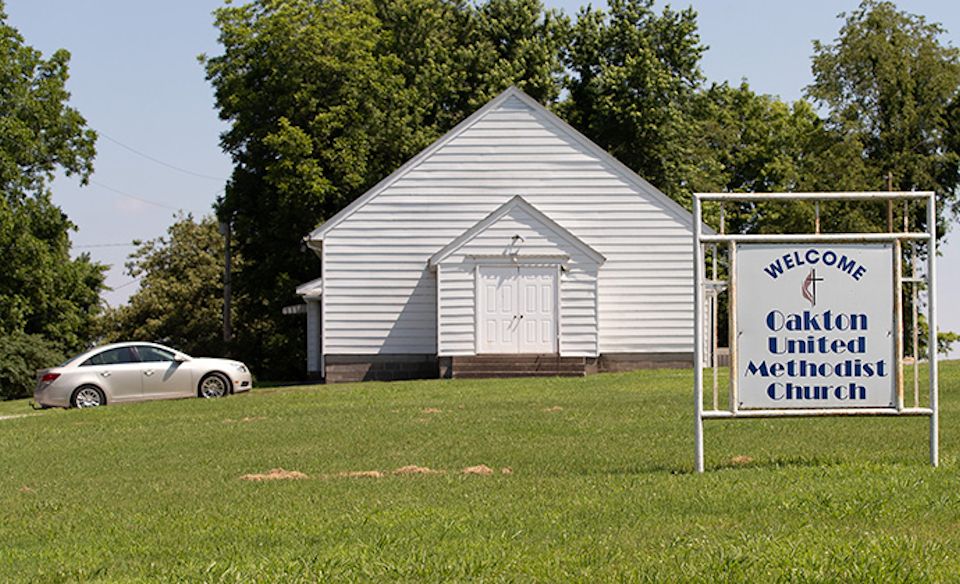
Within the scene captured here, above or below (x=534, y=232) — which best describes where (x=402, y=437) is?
below

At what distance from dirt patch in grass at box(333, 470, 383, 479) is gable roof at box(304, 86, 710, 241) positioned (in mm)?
23404

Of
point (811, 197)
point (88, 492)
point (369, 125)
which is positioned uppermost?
point (369, 125)

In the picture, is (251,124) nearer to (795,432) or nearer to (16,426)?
(16,426)

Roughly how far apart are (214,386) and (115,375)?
2266 mm

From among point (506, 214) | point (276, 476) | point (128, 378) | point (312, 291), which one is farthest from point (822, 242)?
point (312, 291)

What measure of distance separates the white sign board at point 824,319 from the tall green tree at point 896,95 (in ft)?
142

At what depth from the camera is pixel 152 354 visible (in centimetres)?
3189

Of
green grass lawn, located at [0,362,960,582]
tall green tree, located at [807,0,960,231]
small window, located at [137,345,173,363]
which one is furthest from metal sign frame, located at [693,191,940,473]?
tall green tree, located at [807,0,960,231]

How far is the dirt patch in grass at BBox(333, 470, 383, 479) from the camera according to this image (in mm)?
14344

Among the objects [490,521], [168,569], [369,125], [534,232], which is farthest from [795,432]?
[369,125]

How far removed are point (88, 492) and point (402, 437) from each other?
582cm

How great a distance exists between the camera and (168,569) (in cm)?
901

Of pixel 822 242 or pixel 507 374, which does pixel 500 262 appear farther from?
pixel 822 242

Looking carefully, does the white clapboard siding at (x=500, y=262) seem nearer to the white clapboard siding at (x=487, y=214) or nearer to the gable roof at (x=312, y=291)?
the white clapboard siding at (x=487, y=214)
